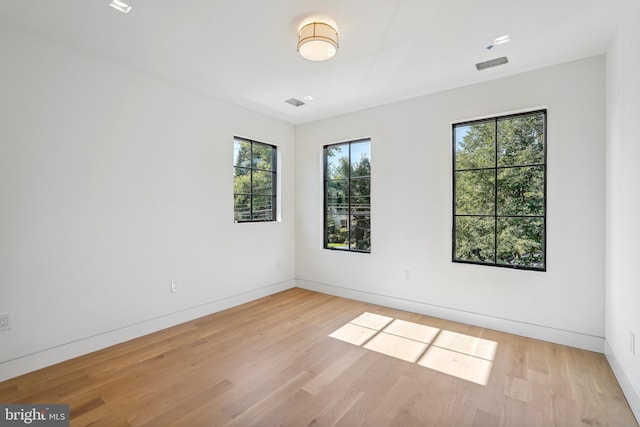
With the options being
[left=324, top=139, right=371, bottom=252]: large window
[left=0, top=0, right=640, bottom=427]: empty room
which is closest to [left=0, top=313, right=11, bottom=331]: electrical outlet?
[left=0, top=0, right=640, bottom=427]: empty room

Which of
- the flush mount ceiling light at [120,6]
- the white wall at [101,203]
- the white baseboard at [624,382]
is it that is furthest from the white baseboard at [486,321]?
the flush mount ceiling light at [120,6]

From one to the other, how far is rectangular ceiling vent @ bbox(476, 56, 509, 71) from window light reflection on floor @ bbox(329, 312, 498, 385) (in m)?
2.73

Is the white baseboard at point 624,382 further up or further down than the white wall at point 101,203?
further down

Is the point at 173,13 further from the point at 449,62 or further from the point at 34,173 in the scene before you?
the point at 449,62

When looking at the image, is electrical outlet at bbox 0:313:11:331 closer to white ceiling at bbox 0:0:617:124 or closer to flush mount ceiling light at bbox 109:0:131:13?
white ceiling at bbox 0:0:617:124

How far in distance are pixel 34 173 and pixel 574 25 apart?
4.46 metres

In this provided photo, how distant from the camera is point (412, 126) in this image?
381 centimetres

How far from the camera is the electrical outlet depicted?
2.29 meters

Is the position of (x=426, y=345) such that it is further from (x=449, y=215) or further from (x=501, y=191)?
(x=501, y=191)

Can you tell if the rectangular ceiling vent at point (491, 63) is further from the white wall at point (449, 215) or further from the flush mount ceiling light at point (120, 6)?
the flush mount ceiling light at point (120, 6)

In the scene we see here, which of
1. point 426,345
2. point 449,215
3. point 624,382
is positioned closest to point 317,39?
point 449,215

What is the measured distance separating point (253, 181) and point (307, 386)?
9.70 feet

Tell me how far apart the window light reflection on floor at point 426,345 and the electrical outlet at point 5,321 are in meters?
2.72

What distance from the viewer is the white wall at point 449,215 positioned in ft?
9.09
